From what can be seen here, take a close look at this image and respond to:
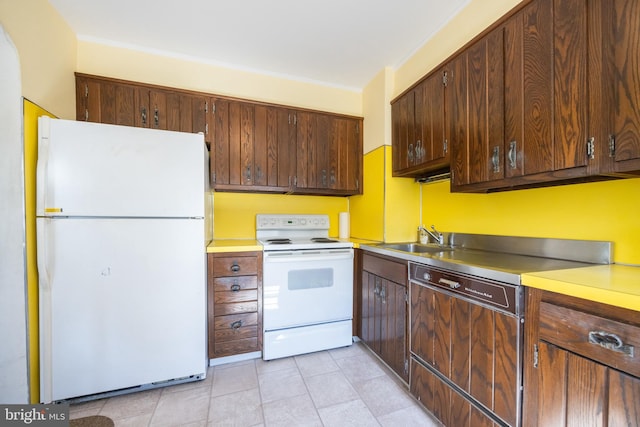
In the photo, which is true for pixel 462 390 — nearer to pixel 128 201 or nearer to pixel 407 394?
pixel 407 394

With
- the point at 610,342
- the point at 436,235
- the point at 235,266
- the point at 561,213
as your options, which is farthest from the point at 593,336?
the point at 235,266

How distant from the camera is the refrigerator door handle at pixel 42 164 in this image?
1466mm

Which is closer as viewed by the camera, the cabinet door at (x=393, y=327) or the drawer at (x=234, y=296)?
the cabinet door at (x=393, y=327)

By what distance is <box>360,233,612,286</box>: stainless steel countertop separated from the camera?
3.82 ft

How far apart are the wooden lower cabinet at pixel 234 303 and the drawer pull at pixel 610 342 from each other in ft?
6.27

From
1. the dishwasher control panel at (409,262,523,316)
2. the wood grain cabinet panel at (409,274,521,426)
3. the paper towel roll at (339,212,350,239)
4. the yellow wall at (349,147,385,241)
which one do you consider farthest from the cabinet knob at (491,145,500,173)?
the paper towel roll at (339,212,350,239)

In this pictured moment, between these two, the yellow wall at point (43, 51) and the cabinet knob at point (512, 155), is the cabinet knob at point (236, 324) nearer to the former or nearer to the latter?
the yellow wall at point (43, 51)

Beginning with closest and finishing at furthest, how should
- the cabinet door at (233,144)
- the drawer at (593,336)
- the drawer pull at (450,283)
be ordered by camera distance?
1. the drawer at (593,336)
2. the drawer pull at (450,283)
3. the cabinet door at (233,144)

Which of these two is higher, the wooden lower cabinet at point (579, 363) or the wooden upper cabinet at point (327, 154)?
the wooden upper cabinet at point (327, 154)

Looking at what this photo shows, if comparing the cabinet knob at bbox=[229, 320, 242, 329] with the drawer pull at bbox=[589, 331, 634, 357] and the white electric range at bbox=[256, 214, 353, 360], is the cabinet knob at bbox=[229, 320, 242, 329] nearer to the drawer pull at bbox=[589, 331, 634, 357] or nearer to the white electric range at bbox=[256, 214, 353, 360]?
the white electric range at bbox=[256, 214, 353, 360]

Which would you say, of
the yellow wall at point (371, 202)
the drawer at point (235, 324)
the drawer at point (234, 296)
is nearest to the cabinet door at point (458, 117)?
the yellow wall at point (371, 202)

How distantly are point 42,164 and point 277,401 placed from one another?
2.02 metres

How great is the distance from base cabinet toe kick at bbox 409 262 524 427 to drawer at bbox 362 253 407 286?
0.10 m

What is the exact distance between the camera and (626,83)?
0.95 m
